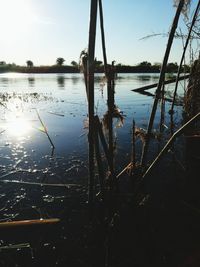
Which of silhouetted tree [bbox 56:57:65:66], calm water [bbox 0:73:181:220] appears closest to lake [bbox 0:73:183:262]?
calm water [bbox 0:73:181:220]

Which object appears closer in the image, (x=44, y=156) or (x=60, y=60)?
(x=44, y=156)

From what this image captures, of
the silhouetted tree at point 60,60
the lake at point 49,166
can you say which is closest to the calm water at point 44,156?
the lake at point 49,166

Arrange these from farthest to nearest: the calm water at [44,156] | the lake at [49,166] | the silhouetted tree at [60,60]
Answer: the silhouetted tree at [60,60]
the calm water at [44,156]
the lake at [49,166]

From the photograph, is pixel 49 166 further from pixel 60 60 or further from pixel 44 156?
pixel 60 60

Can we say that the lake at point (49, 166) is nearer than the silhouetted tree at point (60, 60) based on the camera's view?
Yes

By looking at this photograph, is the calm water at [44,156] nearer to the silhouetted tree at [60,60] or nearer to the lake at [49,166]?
the lake at [49,166]

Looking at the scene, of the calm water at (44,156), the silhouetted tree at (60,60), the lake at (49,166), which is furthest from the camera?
the silhouetted tree at (60,60)

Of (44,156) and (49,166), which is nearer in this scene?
(49,166)

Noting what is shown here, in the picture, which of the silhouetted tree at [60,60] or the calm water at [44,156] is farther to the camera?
the silhouetted tree at [60,60]

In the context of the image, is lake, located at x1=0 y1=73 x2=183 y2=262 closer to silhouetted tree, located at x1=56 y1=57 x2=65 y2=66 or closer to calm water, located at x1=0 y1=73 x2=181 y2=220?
calm water, located at x1=0 y1=73 x2=181 y2=220

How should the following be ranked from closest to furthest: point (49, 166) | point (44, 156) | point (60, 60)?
point (49, 166) < point (44, 156) < point (60, 60)

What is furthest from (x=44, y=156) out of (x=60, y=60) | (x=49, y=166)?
(x=60, y=60)

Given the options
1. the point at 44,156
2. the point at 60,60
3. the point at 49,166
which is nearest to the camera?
the point at 49,166

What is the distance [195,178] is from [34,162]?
16.2ft
